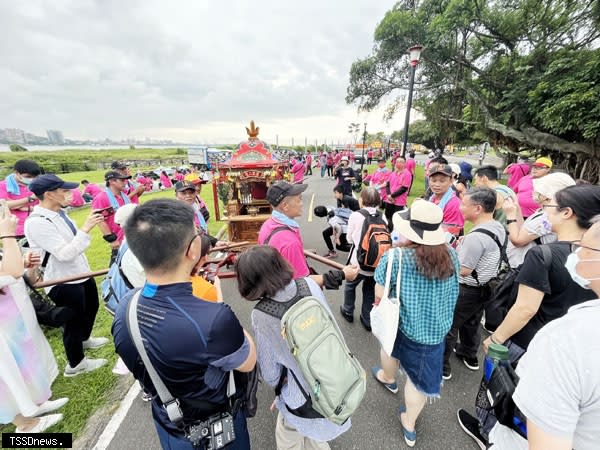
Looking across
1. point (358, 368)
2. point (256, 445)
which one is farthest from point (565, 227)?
point (256, 445)

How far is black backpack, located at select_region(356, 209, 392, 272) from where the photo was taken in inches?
118

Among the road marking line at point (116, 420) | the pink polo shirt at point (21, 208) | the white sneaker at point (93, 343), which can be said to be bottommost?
the road marking line at point (116, 420)

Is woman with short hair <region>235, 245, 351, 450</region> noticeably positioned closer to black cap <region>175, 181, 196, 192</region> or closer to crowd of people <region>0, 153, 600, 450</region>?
crowd of people <region>0, 153, 600, 450</region>

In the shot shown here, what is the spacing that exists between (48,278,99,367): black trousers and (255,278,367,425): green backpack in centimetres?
251

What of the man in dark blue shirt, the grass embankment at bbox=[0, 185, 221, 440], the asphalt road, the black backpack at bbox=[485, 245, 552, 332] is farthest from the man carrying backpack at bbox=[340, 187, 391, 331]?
the grass embankment at bbox=[0, 185, 221, 440]

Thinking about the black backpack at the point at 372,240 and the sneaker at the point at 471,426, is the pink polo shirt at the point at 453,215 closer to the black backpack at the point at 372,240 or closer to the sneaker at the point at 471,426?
the black backpack at the point at 372,240

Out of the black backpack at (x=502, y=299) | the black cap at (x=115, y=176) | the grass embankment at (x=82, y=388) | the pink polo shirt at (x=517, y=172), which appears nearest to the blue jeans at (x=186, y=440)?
the grass embankment at (x=82, y=388)

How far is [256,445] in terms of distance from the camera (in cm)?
217

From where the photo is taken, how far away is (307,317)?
137cm

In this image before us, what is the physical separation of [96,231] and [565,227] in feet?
39.5

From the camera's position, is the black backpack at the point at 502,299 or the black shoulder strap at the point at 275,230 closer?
the black backpack at the point at 502,299

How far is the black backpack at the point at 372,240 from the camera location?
9.84 ft

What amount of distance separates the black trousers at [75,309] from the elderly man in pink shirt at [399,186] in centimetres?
631

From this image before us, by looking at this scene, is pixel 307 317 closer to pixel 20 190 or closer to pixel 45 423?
pixel 45 423
